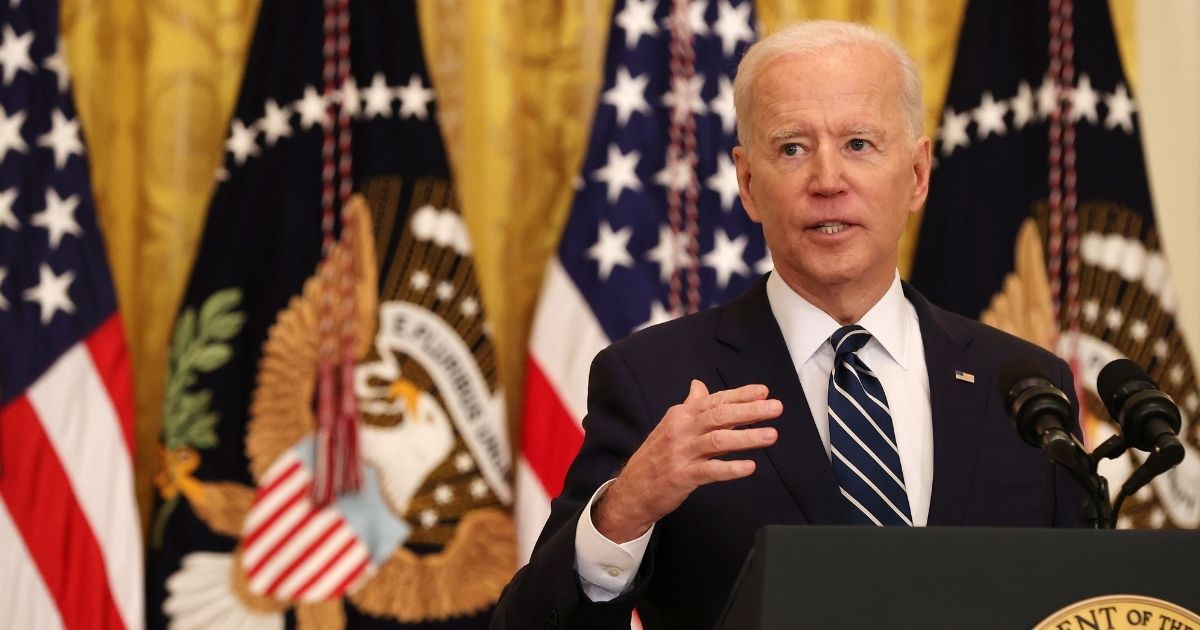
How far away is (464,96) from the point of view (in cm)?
436

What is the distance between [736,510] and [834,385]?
252 mm

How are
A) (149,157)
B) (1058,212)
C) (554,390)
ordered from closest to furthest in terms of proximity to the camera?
(554,390) → (149,157) → (1058,212)

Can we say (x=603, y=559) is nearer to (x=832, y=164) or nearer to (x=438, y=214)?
(x=832, y=164)

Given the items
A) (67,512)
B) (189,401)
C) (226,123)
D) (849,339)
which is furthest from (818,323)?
(226,123)

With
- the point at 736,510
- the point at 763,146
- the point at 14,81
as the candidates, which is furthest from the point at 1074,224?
the point at 14,81

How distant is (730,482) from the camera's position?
2055mm

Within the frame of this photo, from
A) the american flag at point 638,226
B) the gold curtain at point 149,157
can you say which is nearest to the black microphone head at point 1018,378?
the american flag at point 638,226

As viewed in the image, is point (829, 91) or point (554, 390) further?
point (554, 390)

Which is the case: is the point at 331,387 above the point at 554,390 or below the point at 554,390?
below

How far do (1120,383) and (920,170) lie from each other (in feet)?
2.61

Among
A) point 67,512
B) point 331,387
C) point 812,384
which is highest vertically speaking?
point 812,384

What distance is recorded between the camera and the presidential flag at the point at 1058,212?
4.28 m

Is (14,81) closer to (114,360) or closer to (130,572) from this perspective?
(114,360)

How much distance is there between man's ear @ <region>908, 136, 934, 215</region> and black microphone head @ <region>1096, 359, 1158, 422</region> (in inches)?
26.7
